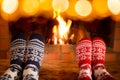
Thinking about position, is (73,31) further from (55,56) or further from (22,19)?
(22,19)

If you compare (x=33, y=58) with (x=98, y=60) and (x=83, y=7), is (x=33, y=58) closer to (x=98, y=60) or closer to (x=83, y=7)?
(x=98, y=60)

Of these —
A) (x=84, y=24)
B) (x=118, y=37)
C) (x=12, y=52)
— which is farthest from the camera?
(x=84, y=24)

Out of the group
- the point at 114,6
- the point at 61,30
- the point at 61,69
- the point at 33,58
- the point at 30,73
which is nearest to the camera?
the point at 30,73

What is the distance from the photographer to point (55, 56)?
1942 mm

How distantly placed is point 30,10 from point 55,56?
0.44 m

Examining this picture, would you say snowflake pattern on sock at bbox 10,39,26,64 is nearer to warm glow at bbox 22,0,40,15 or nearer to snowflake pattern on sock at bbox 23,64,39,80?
snowflake pattern on sock at bbox 23,64,39,80

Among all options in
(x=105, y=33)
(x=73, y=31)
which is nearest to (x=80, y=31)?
(x=73, y=31)

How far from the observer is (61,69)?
171 cm

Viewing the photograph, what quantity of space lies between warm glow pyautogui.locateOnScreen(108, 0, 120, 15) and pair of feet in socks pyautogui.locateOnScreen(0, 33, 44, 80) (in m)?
0.70

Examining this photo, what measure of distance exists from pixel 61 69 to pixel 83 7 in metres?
0.60

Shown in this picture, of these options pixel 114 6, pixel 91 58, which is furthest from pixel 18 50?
pixel 114 6

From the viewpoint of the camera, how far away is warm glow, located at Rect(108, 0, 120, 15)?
75.1 inches

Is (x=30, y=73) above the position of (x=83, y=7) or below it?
below

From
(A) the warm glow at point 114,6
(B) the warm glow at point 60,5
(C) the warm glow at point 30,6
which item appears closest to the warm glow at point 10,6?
(C) the warm glow at point 30,6
